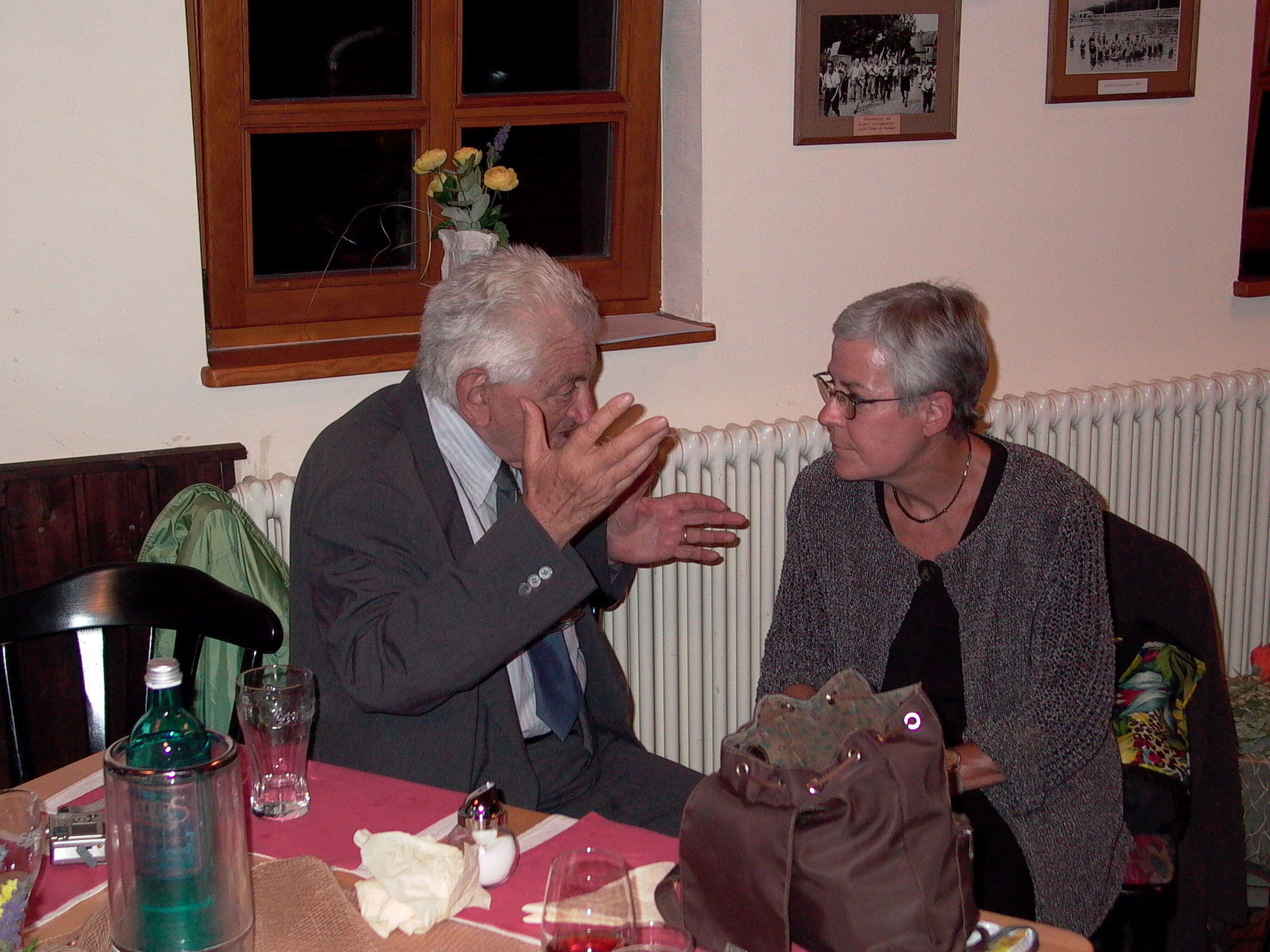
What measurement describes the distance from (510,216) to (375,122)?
0.37 meters

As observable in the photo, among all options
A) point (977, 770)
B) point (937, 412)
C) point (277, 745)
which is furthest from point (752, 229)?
point (277, 745)

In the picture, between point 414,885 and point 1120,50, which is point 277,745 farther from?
point 1120,50

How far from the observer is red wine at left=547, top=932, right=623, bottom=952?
1158 millimetres

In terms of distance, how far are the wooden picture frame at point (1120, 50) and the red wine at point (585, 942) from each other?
2.54 meters

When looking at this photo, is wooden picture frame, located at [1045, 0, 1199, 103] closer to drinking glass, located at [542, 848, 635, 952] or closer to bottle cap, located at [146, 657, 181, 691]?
drinking glass, located at [542, 848, 635, 952]

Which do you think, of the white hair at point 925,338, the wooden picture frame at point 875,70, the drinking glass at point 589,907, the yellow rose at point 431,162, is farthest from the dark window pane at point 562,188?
the drinking glass at point 589,907

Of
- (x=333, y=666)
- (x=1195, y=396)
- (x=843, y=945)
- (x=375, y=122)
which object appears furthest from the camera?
(x=1195, y=396)

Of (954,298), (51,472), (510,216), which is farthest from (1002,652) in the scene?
(51,472)

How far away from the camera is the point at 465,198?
2.53 m

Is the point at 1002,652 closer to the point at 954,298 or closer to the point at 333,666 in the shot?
the point at 954,298

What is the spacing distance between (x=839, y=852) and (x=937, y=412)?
1.01 m

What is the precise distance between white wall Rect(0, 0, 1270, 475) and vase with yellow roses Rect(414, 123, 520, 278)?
0.32 metres

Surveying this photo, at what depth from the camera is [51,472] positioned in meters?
2.29

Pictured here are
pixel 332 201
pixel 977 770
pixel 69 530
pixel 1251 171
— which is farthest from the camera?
pixel 1251 171
